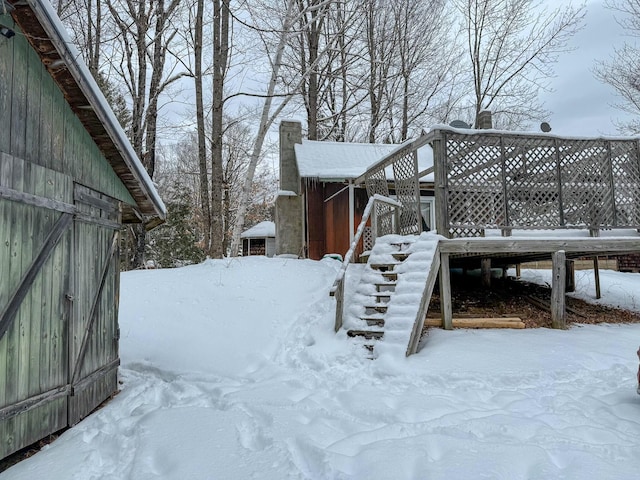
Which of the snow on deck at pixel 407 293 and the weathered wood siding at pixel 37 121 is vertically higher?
the weathered wood siding at pixel 37 121

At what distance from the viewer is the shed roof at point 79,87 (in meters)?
3.10

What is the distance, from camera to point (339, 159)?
12648mm

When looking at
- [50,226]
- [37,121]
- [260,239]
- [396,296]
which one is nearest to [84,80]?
[37,121]

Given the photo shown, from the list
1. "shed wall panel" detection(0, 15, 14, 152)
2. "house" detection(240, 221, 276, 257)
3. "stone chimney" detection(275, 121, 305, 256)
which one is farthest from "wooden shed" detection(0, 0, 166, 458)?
"house" detection(240, 221, 276, 257)

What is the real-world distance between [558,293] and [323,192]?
7.25m

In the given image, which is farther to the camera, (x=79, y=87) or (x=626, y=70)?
(x=626, y=70)

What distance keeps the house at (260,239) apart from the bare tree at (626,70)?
56.9ft

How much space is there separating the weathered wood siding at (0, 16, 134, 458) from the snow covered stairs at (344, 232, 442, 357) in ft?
10.9

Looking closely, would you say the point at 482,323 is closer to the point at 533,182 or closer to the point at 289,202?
the point at 533,182

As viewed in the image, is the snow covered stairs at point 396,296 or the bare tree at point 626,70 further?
the bare tree at point 626,70

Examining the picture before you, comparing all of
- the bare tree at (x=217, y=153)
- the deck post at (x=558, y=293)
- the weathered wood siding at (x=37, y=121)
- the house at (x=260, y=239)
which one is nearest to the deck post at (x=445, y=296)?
the deck post at (x=558, y=293)

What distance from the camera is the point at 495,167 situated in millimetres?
6797

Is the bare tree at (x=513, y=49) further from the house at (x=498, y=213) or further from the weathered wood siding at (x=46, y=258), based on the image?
the weathered wood siding at (x=46, y=258)

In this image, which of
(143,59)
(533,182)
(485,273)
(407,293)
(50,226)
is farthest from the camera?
(143,59)
